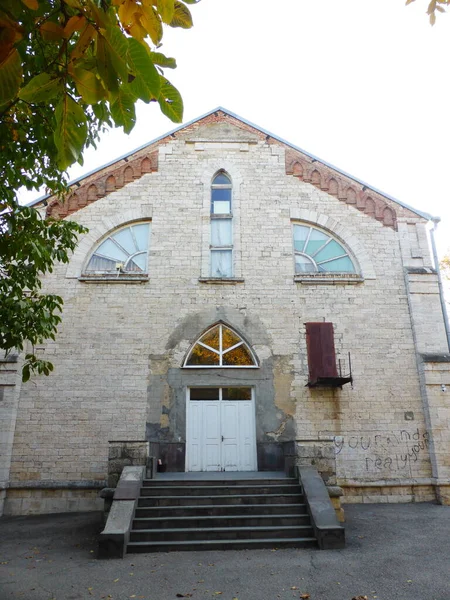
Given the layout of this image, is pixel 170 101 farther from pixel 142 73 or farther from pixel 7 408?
pixel 7 408

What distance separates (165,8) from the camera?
1694 millimetres

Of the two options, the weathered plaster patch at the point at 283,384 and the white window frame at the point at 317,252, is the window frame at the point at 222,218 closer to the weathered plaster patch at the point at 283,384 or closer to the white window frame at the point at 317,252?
the white window frame at the point at 317,252

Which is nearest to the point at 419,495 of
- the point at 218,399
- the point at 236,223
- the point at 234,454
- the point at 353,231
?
the point at 234,454

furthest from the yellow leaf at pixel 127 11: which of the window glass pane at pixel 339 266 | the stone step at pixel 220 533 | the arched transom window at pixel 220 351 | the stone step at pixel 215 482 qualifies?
the window glass pane at pixel 339 266

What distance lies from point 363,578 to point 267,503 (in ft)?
9.57

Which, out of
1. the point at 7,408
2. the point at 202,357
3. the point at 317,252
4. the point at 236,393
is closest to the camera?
the point at 7,408

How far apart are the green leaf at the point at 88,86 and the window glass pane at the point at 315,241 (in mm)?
12545

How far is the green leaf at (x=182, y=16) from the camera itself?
1806mm

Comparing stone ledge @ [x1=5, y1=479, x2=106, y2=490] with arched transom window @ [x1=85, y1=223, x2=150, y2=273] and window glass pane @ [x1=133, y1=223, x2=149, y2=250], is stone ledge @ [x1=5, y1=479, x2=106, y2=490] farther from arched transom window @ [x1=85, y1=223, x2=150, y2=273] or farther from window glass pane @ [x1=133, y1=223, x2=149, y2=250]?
window glass pane @ [x1=133, y1=223, x2=149, y2=250]

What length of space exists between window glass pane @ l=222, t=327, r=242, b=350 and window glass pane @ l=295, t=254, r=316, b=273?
2.61 meters

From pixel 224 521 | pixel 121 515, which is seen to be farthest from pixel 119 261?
pixel 224 521

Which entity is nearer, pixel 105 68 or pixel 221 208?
pixel 105 68

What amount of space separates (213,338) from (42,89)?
1154cm

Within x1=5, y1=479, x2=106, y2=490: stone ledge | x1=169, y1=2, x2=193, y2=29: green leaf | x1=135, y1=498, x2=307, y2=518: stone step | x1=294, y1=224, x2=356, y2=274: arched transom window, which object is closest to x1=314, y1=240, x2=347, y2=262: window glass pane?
x1=294, y1=224, x2=356, y2=274: arched transom window
